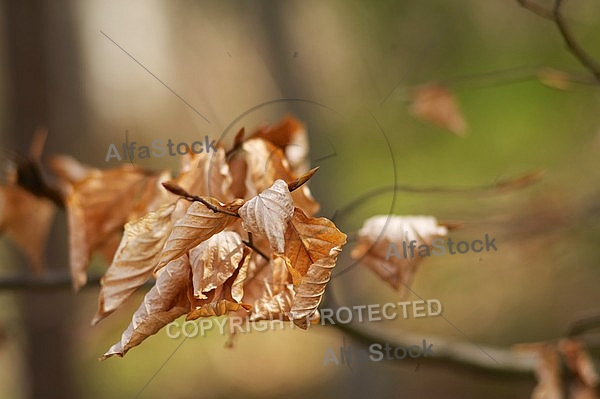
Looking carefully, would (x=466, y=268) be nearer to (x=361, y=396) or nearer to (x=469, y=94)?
(x=361, y=396)

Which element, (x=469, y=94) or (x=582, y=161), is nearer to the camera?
(x=582, y=161)

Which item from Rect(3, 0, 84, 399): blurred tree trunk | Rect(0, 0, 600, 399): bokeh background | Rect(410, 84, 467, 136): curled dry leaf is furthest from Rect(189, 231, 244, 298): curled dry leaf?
Rect(3, 0, 84, 399): blurred tree trunk

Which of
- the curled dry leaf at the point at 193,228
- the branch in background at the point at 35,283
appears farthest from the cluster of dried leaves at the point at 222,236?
the branch in background at the point at 35,283

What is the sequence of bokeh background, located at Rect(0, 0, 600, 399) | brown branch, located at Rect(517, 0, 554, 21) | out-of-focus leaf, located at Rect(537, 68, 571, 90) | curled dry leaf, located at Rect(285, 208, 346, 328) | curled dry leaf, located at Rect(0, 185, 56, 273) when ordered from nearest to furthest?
curled dry leaf, located at Rect(285, 208, 346, 328) → brown branch, located at Rect(517, 0, 554, 21) → out-of-focus leaf, located at Rect(537, 68, 571, 90) → curled dry leaf, located at Rect(0, 185, 56, 273) → bokeh background, located at Rect(0, 0, 600, 399)

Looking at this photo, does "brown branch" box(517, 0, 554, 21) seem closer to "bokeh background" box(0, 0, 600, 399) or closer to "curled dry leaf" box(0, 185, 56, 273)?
"curled dry leaf" box(0, 185, 56, 273)

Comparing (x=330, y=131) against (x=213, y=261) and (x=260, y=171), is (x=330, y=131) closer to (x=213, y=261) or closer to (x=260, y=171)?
Result: (x=260, y=171)

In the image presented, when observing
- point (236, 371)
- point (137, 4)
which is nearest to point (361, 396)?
point (236, 371)
